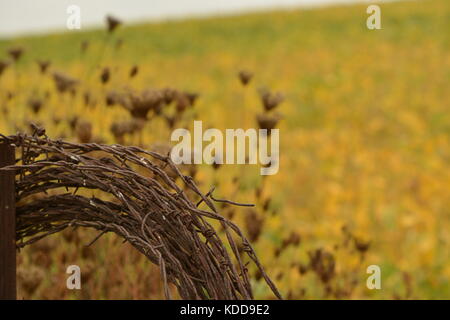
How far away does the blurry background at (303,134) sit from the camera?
3002 mm

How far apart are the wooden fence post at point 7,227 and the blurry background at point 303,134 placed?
61 centimetres

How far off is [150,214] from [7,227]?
37 centimetres

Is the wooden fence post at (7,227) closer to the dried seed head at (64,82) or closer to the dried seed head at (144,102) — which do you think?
the dried seed head at (144,102)

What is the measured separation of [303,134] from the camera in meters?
7.15

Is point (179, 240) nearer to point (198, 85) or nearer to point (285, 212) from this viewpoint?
point (285, 212)

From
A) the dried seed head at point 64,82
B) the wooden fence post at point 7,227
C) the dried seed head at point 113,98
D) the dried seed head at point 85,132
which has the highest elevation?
the dried seed head at point 64,82

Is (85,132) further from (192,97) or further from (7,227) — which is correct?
(7,227)

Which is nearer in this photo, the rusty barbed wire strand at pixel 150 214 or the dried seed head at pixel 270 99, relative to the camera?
the rusty barbed wire strand at pixel 150 214

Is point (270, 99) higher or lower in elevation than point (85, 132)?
higher

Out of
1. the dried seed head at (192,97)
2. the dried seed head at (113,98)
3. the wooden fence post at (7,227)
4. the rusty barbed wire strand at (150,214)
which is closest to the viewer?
the rusty barbed wire strand at (150,214)

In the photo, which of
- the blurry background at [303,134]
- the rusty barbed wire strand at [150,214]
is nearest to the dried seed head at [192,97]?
the blurry background at [303,134]

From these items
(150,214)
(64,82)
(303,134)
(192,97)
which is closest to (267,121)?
(192,97)
